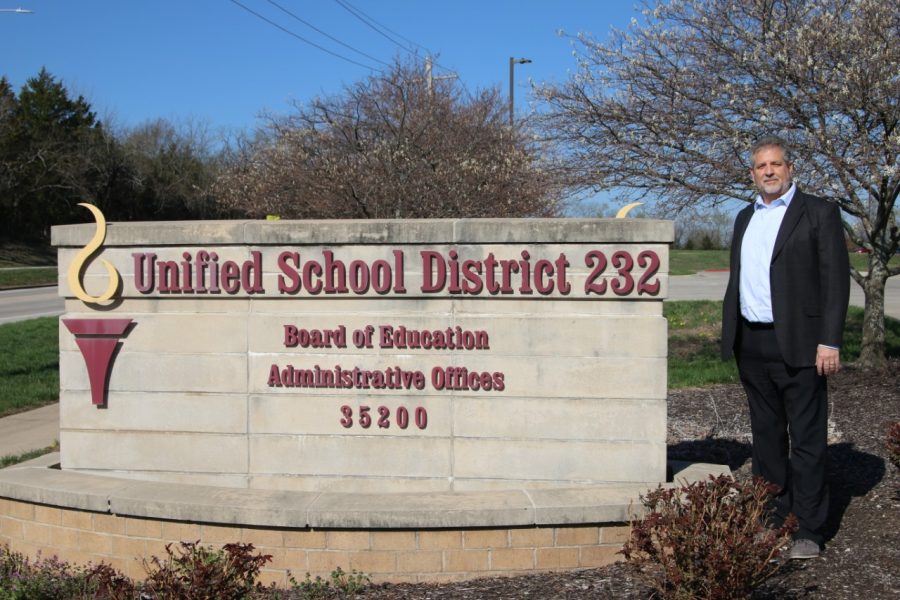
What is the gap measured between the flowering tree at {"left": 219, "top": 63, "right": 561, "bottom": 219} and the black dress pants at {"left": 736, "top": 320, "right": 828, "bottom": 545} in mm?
7624

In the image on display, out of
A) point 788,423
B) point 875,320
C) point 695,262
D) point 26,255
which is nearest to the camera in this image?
point 788,423

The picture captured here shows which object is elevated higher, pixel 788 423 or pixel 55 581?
pixel 788 423

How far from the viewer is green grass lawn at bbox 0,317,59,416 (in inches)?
386

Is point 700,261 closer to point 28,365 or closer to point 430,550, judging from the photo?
point 28,365

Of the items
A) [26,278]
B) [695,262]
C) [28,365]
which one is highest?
[695,262]

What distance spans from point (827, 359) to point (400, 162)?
1175 centimetres

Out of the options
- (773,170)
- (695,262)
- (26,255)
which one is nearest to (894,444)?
(773,170)

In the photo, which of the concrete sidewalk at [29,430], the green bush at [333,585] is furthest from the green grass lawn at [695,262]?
the green bush at [333,585]

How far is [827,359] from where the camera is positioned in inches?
165

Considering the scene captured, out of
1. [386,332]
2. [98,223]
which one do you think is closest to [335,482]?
[386,332]

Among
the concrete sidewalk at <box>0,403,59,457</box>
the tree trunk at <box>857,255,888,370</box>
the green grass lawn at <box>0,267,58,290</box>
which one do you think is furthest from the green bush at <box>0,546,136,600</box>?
the green grass lawn at <box>0,267,58,290</box>

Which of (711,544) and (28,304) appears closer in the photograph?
(711,544)

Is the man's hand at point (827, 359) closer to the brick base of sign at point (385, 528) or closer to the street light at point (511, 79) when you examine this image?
the brick base of sign at point (385, 528)

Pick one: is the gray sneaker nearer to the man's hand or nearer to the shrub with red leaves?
the man's hand
